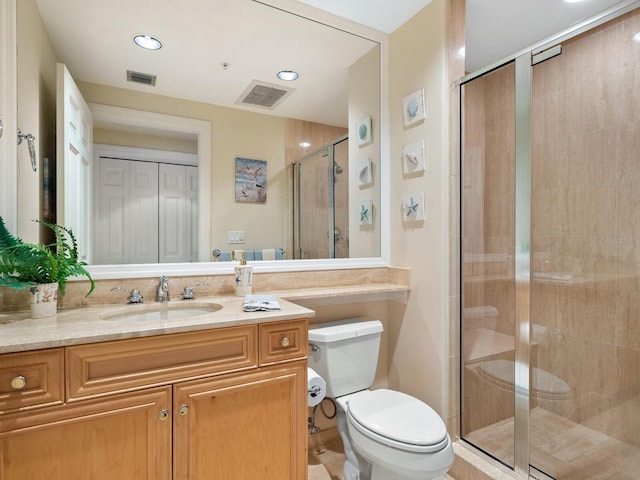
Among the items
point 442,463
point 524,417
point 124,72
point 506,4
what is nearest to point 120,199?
point 124,72

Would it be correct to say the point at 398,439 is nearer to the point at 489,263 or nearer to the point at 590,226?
the point at 489,263

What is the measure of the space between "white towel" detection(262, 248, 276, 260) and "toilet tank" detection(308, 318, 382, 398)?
0.44 metres

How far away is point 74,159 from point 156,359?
958mm

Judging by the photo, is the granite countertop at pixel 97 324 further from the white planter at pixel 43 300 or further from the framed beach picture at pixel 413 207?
the framed beach picture at pixel 413 207

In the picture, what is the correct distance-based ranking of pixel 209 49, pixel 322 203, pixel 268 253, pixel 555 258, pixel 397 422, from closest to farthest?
pixel 397 422 → pixel 555 258 → pixel 209 49 → pixel 268 253 → pixel 322 203

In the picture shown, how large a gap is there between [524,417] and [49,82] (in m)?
2.49

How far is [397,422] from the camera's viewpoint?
144cm

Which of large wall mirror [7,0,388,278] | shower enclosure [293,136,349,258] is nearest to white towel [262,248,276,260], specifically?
large wall mirror [7,0,388,278]

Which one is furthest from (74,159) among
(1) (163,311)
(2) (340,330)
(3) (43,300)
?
(2) (340,330)

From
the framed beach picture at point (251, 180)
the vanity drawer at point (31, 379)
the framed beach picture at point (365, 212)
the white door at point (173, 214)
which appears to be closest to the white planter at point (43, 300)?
the vanity drawer at point (31, 379)

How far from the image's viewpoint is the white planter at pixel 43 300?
1207 millimetres

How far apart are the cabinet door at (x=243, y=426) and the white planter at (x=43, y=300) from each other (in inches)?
21.7

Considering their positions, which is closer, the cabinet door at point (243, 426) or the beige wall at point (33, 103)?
the cabinet door at point (243, 426)

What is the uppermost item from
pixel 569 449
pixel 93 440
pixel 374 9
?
pixel 374 9
